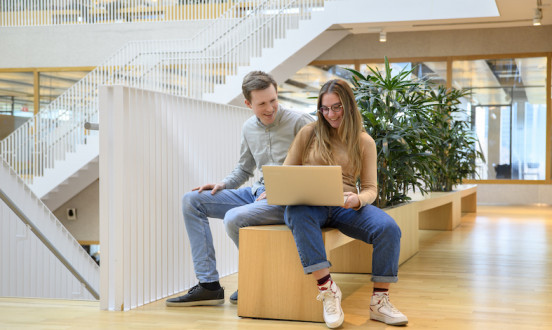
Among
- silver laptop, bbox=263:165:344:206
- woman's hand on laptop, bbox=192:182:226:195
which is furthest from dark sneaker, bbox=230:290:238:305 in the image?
silver laptop, bbox=263:165:344:206

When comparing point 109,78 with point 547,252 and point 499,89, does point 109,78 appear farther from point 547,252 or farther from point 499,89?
point 547,252

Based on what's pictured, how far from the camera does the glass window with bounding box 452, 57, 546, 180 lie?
10.4 meters

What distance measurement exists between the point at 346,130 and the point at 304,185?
0.34 metres

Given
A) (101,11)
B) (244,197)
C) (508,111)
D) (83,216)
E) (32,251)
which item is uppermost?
(101,11)

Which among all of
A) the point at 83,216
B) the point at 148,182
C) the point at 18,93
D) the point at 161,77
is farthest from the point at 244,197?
the point at 18,93

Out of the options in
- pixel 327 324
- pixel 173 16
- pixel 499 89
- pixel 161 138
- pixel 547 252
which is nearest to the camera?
pixel 327 324

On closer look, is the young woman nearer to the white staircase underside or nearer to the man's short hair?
the man's short hair

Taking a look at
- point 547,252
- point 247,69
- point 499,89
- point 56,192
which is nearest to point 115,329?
point 547,252

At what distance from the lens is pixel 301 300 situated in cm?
256

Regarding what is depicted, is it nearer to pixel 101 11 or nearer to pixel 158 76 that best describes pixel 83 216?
pixel 158 76

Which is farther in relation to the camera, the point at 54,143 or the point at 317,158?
the point at 54,143

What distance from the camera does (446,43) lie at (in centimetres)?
1066

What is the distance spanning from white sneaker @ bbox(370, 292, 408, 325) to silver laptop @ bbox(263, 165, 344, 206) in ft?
1.33

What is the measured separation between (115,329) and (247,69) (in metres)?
7.01
